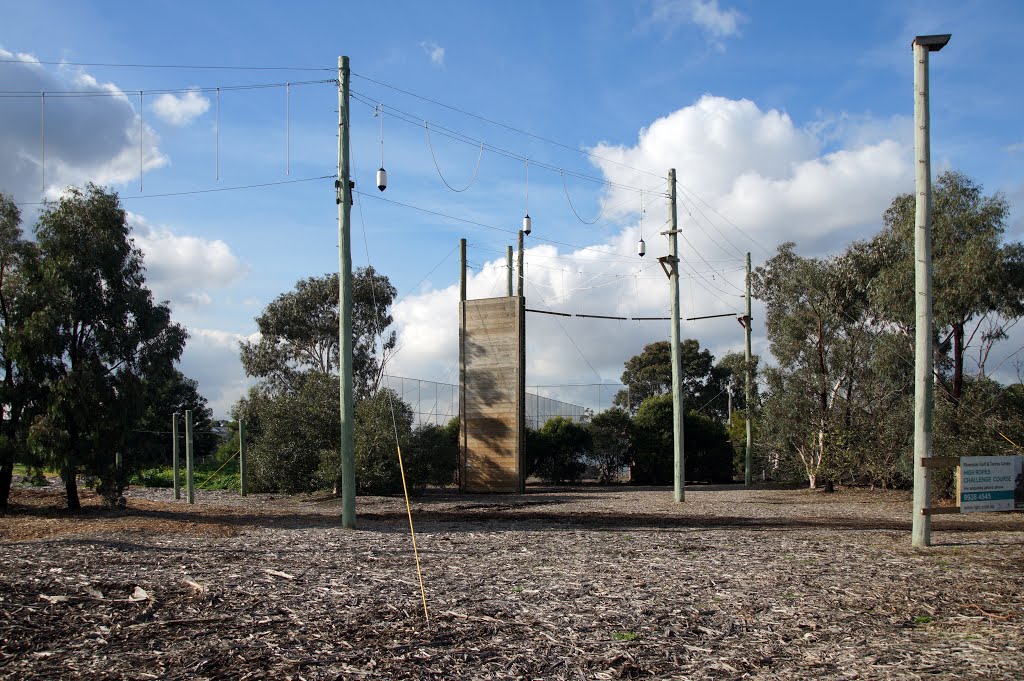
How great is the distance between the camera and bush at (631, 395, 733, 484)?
126 ft

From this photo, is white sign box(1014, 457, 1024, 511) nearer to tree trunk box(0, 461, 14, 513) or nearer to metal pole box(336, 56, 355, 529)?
metal pole box(336, 56, 355, 529)

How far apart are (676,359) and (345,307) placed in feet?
37.0

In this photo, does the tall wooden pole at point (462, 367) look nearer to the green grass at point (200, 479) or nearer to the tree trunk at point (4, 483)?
the green grass at point (200, 479)

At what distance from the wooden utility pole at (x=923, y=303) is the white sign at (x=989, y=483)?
0.57 m

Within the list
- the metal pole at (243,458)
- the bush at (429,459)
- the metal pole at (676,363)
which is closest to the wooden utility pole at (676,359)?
the metal pole at (676,363)

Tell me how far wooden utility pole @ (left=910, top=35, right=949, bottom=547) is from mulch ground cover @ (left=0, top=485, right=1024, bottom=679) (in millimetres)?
813

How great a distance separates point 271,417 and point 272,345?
17.8 metres

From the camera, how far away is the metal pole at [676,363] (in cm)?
2308

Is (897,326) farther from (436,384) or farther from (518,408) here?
(436,384)

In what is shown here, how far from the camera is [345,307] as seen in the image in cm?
1562

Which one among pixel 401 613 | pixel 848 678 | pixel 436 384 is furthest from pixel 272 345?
pixel 848 678

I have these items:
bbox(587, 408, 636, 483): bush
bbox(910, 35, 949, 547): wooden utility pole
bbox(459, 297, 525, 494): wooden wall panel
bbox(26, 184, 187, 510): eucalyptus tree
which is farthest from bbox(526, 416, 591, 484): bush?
bbox(910, 35, 949, 547): wooden utility pole

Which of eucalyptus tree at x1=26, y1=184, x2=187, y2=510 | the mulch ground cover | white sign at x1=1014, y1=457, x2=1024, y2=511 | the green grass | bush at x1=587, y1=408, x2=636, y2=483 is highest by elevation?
eucalyptus tree at x1=26, y1=184, x2=187, y2=510

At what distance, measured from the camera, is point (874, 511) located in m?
20.4
